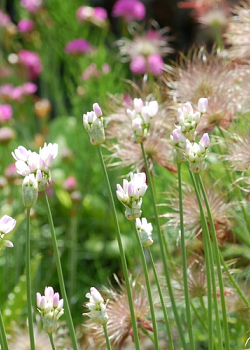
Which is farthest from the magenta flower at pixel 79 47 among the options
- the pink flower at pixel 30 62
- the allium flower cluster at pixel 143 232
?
the allium flower cluster at pixel 143 232

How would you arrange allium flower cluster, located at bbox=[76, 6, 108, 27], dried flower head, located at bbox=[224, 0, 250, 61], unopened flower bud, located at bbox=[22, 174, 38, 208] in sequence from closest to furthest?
unopened flower bud, located at bbox=[22, 174, 38, 208] → dried flower head, located at bbox=[224, 0, 250, 61] → allium flower cluster, located at bbox=[76, 6, 108, 27]

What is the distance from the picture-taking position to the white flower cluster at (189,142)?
714 mm

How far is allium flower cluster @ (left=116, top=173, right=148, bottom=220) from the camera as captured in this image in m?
0.70

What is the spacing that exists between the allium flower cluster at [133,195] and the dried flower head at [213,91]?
41 cm

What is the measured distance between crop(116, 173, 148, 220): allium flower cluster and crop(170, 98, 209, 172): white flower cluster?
0.22ft

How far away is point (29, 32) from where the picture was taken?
2691mm

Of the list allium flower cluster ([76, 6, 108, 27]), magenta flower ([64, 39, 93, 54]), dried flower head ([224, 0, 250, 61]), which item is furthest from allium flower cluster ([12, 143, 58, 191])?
allium flower cluster ([76, 6, 108, 27])

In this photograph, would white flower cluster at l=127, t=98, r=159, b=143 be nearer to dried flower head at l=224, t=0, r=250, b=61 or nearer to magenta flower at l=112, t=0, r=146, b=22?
dried flower head at l=224, t=0, r=250, b=61

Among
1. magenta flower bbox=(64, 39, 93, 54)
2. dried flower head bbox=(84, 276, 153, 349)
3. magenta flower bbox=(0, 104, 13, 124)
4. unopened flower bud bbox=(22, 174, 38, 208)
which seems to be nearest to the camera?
unopened flower bud bbox=(22, 174, 38, 208)

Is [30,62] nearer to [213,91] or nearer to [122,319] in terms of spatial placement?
[213,91]

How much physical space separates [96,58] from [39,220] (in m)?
0.70

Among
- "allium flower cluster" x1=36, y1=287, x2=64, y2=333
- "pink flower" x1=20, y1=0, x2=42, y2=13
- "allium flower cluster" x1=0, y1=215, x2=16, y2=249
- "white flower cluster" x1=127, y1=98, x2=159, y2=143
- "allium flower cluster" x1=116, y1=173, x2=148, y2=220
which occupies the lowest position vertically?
"allium flower cluster" x1=36, y1=287, x2=64, y2=333

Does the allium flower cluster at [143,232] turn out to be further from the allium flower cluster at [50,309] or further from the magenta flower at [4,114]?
the magenta flower at [4,114]

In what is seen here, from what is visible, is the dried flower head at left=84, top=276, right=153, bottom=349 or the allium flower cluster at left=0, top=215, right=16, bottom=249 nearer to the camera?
the allium flower cluster at left=0, top=215, right=16, bottom=249
